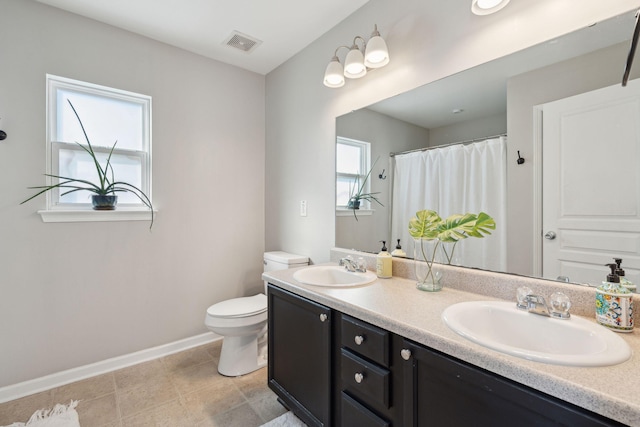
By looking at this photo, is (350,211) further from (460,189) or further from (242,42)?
(242,42)

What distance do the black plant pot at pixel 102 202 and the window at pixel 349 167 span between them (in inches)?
63.9

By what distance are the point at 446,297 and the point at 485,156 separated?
679mm

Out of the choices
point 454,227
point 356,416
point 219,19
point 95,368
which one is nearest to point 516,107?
point 454,227

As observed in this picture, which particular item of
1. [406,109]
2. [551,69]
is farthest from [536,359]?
[406,109]

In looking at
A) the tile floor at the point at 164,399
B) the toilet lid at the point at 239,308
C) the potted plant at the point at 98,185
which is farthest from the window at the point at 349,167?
the potted plant at the point at 98,185

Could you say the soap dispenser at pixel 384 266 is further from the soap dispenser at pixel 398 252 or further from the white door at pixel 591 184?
the white door at pixel 591 184

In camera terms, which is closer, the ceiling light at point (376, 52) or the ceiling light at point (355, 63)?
the ceiling light at point (376, 52)

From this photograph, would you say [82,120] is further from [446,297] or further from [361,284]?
[446,297]

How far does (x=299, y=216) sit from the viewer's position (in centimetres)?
246

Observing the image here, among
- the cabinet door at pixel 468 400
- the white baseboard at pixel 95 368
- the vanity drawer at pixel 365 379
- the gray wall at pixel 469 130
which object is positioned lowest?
the white baseboard at pixel 95 368

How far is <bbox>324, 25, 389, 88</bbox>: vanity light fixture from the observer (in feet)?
5.34

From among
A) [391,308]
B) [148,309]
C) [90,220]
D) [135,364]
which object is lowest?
[135,364]

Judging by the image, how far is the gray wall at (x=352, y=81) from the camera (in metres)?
1.21

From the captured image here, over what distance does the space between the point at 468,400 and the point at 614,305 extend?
0.56m
